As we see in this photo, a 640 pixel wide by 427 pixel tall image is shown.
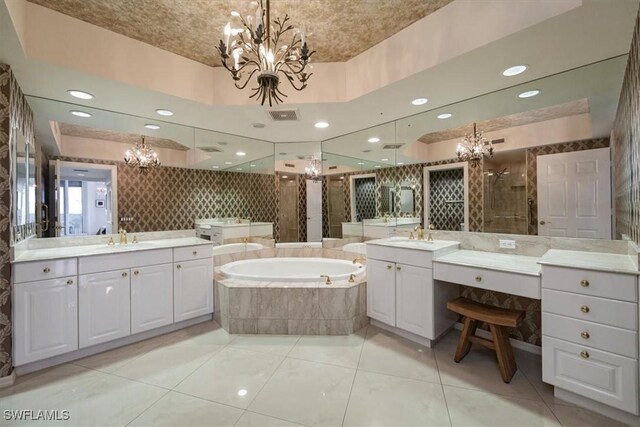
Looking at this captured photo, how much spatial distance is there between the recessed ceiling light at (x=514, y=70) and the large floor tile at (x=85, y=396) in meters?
3.39

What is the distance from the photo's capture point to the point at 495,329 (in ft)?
6.74

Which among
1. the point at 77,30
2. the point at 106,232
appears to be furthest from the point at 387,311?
the point at 77,30

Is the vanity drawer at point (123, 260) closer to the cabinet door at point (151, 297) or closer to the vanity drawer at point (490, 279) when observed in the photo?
the cabinet door at point (151, 297)

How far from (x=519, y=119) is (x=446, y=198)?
0.90m

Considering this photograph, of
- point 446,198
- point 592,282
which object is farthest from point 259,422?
point 446,198

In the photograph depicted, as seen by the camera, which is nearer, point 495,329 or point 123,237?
point 495,329

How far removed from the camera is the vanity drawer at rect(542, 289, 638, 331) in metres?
1.53

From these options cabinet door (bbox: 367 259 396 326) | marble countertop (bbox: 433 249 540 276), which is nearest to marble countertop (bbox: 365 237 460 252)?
marble countertop (bbox: 433 249 540 276)

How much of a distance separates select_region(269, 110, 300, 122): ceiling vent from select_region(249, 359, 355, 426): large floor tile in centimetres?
234

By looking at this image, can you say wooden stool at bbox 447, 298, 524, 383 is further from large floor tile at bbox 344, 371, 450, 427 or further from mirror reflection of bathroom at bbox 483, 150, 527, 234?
mirror reflection of bathroom at bbox 483, 150, 527, 234

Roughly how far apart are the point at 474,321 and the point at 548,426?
753 millimetres

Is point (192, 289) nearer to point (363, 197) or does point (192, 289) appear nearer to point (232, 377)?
point (232, 377)

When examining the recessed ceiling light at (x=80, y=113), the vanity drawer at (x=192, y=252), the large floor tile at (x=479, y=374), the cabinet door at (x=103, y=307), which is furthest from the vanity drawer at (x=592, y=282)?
the recessed ceiling light at (x=80, y=113)

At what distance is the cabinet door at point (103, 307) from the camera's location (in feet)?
7.57
